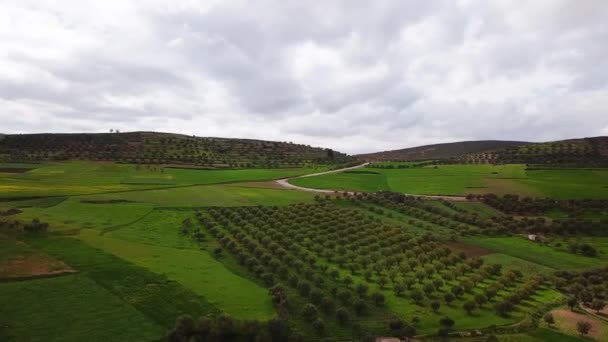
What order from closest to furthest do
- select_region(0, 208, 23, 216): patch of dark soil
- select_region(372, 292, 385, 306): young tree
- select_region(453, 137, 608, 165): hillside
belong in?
select_region(372, 292, 385, 306): young tree
select_region(0, 208, 23, 216): patch of dark soil
select_region(453, 137, 608, 165): hillside

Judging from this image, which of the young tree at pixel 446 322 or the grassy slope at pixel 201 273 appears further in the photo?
the grassy slope at pixel 201 273

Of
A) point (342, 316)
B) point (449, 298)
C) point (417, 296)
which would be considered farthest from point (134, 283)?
point (449, 298)

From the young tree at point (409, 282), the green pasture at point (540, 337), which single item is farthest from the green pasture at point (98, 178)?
the green pasture at point (540, 337)

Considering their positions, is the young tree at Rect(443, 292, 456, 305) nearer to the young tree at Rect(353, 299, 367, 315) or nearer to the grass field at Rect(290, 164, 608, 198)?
the young tree at Rect(353, 299, 367, 315)

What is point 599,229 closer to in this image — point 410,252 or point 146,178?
point 410,252

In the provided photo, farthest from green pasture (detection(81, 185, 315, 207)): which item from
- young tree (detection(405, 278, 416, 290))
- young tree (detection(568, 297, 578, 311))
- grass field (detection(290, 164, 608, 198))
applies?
young tree (detection(568, 297, 578, 311))

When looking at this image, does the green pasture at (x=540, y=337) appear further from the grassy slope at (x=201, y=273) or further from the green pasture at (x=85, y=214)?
the green pasture at (x=85, y=214)

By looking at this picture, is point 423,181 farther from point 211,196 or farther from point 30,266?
point 30,266

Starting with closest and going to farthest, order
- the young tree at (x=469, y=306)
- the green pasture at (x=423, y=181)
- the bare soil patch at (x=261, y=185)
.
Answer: the young tree at (x=469, y=306) < the green pasture at (x=423, y=181) < the bare soil patch at (x=261, y=185)
